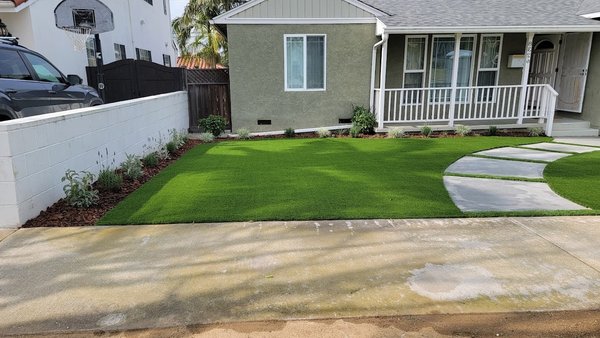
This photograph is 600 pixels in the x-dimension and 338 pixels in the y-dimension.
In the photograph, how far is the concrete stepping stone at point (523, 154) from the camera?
26.9 ft

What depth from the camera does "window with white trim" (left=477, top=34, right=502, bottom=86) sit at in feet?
39.6

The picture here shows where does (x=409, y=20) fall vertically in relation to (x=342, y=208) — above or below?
above

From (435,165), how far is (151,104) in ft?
19.7

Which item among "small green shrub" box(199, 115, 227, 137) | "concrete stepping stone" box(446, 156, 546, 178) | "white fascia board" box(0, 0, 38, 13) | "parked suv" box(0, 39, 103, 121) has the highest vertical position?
"white fascia board" box(0, 0, 38, 13)

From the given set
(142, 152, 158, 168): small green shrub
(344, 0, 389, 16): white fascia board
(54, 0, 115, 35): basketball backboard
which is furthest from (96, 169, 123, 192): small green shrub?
(344, 0, 389, 16): white fascia board

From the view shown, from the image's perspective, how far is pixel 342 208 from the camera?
5074 mm

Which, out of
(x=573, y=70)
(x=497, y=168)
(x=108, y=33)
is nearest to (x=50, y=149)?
(x=497, y=168)

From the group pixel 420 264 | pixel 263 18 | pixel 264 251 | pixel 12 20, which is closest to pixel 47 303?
pixel 264 251

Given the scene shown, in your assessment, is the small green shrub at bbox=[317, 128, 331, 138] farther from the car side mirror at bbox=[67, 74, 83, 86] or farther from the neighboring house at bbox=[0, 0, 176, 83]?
the neighboring house at bbox=[0, 0, 176, 83]

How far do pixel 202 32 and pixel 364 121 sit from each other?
19.8 meters

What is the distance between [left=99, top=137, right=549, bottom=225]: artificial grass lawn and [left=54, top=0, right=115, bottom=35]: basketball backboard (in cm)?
343

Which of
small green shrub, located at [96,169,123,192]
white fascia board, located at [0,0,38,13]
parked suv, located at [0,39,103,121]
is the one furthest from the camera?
white fascia board, located at [0,0,38,13]

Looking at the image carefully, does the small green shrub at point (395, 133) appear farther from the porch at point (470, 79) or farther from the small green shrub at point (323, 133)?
the small green shrub at point (323, 133)

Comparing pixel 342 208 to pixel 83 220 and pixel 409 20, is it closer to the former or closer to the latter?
pixel 83 220
